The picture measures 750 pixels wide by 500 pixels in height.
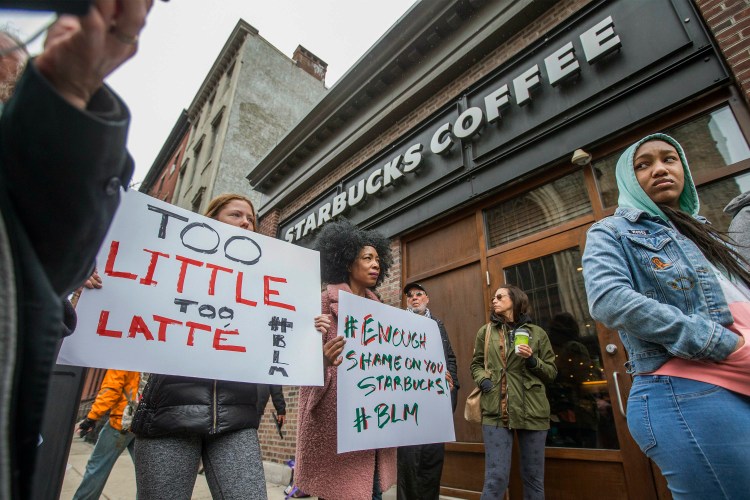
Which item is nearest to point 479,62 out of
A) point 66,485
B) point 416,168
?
point 416,168

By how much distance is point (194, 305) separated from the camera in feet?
5.34

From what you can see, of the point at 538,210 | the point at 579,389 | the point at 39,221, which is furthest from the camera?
the point at 538,210

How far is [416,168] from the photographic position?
17.5 ft

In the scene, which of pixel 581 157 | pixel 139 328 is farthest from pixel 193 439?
pixel 581 157

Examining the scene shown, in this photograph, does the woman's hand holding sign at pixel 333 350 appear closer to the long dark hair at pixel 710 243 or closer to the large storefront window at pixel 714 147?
the long dark hair at pixel 710 243

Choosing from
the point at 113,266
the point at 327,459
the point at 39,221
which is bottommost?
the point at 327,459

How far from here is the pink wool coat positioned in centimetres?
181

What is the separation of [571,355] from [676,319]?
2.46 m

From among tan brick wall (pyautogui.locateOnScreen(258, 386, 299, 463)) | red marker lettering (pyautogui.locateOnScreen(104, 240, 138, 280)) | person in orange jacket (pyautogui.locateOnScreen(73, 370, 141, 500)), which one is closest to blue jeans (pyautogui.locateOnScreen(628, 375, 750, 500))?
red marker lettering (pyautogui.locateOnScreen(104, 240, 138, 280))

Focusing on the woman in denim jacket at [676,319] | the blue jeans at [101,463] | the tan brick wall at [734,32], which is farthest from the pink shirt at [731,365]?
the blue jeans at [101,463]

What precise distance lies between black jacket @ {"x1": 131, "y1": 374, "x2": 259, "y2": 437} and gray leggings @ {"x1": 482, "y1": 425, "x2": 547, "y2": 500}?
1.94 m

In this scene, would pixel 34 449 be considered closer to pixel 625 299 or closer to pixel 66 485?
pixel 625 299

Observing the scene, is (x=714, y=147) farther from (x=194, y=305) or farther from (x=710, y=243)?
(x=194, y=305)

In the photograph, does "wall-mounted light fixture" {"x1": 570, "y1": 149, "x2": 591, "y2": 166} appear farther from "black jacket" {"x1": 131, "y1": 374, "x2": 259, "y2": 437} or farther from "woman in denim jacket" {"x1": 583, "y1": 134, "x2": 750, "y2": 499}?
"black jacket" {"x1": 131, "y1": 374, "x2": 259, "y2": 437}
